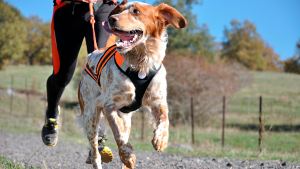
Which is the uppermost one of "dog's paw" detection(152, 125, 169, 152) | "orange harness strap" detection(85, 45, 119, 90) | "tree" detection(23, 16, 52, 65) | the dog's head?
"tree" detection(23, 16, 52, 65)

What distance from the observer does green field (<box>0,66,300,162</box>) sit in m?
7.46

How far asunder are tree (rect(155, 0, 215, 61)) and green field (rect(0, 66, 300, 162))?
18.3 feet

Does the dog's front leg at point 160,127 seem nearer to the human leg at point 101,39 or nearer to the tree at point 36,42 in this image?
the human leg at point 101,39

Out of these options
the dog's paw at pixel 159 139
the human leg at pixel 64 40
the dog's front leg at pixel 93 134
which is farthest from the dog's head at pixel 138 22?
the dog's front leg at pixel 93 134

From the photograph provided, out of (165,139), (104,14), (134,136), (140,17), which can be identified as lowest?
(134,136)


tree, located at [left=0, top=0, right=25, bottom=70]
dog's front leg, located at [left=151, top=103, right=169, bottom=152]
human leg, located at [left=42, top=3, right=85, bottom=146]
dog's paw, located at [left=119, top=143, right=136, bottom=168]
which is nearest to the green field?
tree, located at [left=0, top=0, right=25, bottom=70]

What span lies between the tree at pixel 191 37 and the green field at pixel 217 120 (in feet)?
18.3

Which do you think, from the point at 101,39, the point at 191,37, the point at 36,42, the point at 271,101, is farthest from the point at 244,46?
the point at 101,39

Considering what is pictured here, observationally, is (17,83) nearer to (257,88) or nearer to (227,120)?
(227,120)

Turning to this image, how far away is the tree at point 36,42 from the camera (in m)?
Result: 27.5

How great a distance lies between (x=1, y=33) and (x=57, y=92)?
2733 centimetres

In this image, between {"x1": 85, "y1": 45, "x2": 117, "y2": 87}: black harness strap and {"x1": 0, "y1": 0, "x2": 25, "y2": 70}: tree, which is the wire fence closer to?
{"x1": 0, "y1": 0, "x2": 25, "y2": 70}: tree

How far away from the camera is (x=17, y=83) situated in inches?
992

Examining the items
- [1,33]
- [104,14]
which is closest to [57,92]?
[104,14]
